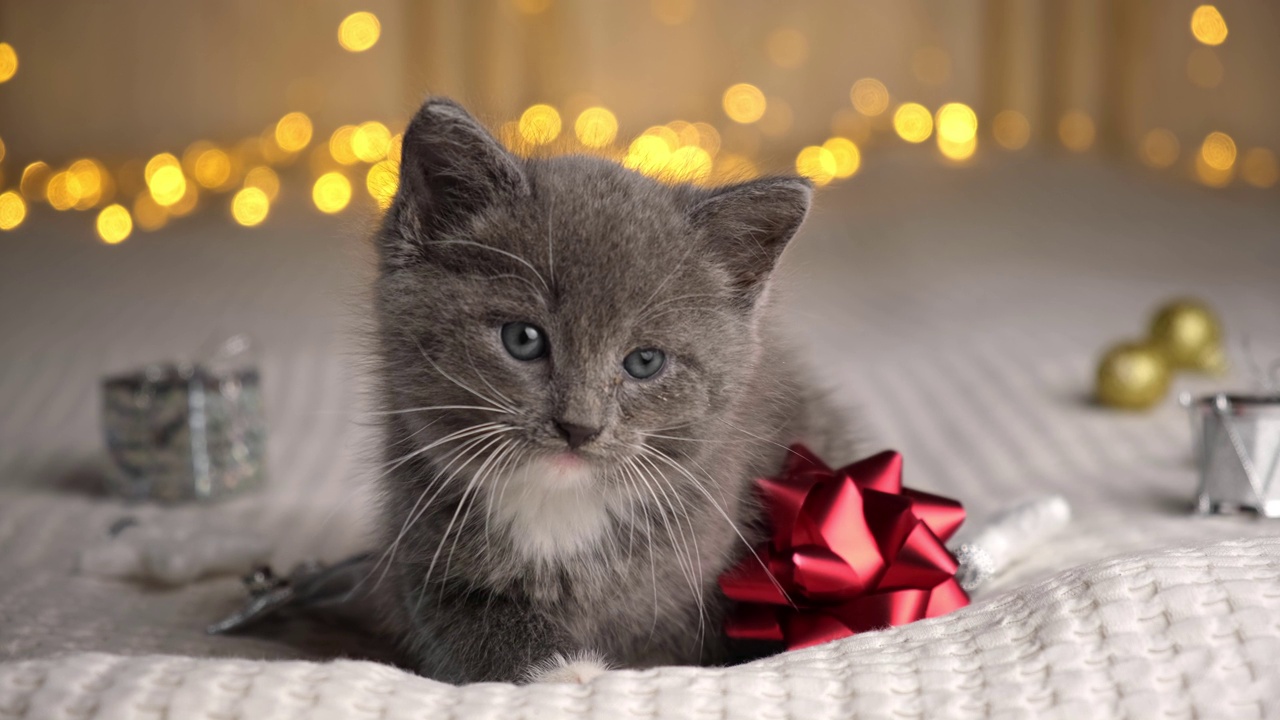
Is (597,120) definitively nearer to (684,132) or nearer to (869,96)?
(684,132)

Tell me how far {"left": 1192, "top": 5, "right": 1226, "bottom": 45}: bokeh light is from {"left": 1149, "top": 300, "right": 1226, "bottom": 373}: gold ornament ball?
1.16 meters

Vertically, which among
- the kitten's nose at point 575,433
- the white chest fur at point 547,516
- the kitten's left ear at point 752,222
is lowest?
the white chest fur at point 547,516

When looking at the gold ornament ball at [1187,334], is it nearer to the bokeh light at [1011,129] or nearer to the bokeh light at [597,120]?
the bokeh light at [1011,129]

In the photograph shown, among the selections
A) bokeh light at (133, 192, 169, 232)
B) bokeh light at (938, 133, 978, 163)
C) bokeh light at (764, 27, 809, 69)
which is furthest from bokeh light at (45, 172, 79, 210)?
bokeh light at (938, 133, 978, 163)

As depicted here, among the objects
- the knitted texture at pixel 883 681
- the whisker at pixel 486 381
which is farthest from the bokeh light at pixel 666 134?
the knitted texture at pixel 883 681

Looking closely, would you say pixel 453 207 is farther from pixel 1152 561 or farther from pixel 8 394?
pixel 8 394

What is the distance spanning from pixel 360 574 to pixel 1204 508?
3.57ft

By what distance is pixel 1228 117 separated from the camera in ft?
9.78

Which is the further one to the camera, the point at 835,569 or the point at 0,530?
the point at 0,530

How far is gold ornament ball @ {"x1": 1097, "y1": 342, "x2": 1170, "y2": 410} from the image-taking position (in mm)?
1987

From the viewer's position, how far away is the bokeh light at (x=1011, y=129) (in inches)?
128

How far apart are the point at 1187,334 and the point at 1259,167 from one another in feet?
3.92

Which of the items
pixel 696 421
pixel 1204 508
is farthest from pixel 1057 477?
pixel 696 421

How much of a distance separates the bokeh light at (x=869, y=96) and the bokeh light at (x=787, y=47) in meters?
0.17
